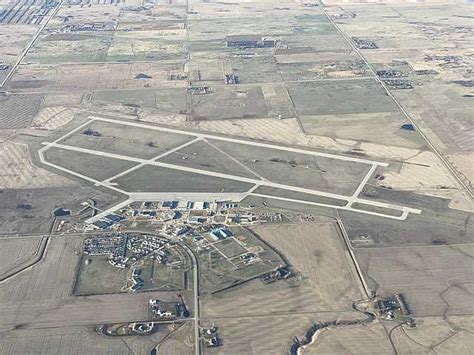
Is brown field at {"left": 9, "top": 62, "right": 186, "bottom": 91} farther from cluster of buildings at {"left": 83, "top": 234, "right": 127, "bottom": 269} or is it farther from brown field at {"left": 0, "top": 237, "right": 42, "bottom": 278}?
cluster of buildings at {"left": 83, "top": 234, "right": 127, "bottom": 269}

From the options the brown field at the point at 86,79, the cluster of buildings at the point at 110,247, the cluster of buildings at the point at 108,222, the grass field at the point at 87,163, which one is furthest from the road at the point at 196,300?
the brown field at the point at 86,79

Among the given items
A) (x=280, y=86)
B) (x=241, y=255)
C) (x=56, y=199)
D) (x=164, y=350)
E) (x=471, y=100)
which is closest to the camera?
(x=164, y=350)

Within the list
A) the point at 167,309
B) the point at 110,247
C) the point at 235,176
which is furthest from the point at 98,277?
the point at 235,176

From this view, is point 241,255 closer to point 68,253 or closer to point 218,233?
point 218,233

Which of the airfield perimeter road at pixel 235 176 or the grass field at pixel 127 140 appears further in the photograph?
the grass field at pixel 127 140

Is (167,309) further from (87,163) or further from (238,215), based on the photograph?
(87,163)

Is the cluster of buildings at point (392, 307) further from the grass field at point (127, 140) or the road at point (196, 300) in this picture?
the grass field at point (127, 140)

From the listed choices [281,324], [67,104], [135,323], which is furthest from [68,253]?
[67,104]

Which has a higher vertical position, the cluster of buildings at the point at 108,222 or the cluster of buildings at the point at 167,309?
the cluster of buildings at the point at 167,309
